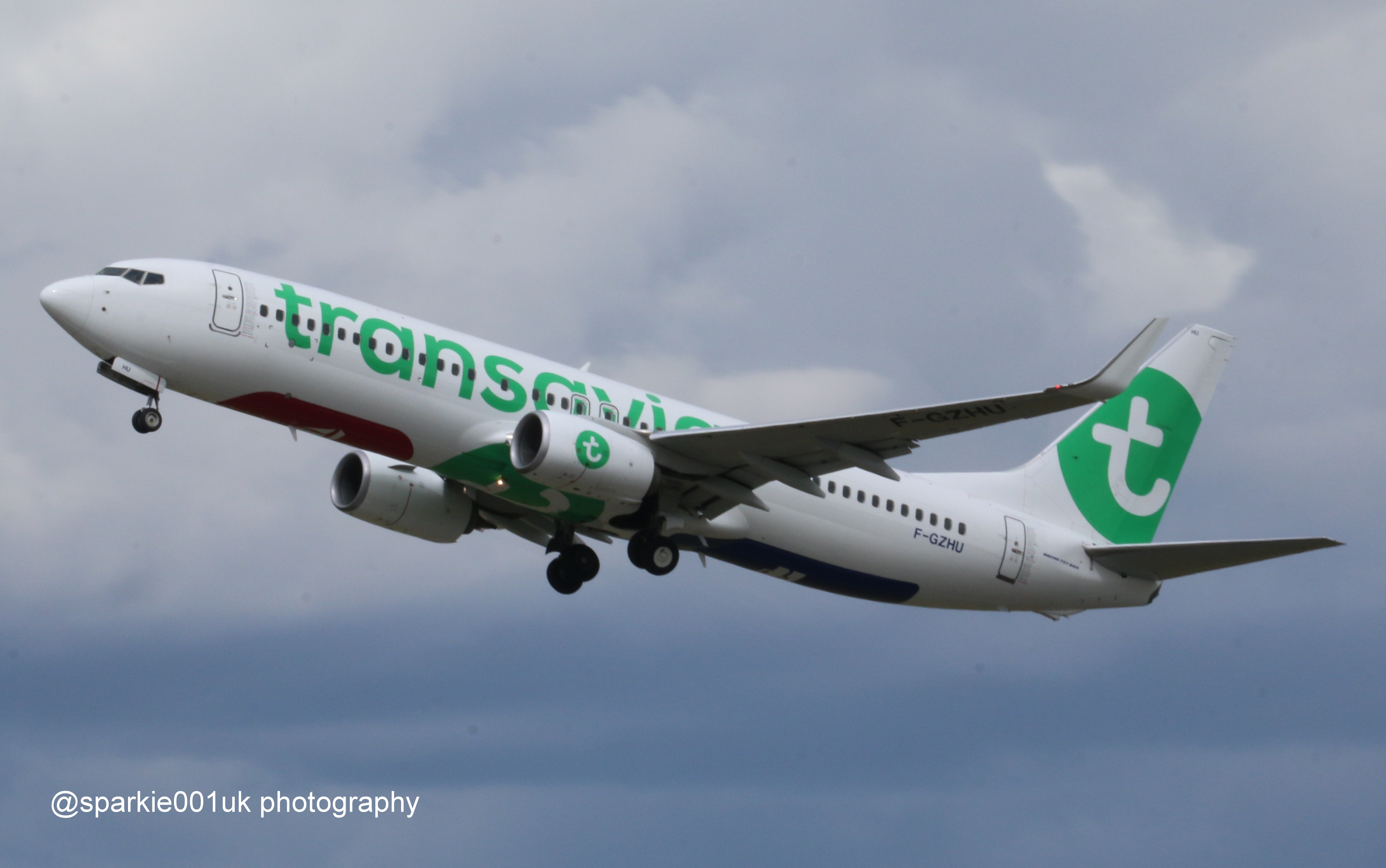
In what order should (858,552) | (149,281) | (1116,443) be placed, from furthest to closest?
(1116,443) → (858,552) → (149,281)

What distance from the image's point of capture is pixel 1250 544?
109 ft

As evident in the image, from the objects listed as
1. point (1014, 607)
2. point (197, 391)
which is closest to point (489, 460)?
point (197, 391)

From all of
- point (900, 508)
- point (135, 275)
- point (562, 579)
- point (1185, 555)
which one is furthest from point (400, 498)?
point (1185, 555)

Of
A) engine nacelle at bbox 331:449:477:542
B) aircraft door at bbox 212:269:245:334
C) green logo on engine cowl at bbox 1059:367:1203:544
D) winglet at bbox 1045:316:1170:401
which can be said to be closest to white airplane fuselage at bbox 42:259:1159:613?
aircraft door at bbox 212:269:245:334

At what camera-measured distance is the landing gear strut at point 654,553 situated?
108 ft

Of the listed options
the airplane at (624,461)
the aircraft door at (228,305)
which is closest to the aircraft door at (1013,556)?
the airplane at (624,461)

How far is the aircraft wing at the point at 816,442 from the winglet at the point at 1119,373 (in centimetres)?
3

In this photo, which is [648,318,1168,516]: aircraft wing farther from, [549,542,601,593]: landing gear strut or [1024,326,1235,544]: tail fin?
[1024,326,1235,544]: tail fin

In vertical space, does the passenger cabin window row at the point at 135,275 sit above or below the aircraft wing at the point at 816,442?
above

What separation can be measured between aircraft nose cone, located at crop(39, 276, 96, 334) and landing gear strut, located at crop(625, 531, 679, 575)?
1172 cm

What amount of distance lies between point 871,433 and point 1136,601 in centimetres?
1163

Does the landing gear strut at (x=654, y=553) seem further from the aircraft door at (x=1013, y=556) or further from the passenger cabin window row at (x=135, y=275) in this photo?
the passenger cabin window row at (x=135, y=275)

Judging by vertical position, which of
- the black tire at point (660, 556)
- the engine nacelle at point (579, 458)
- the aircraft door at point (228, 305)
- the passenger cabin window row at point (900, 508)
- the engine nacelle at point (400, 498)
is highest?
the aircraft door at point (228, 305)

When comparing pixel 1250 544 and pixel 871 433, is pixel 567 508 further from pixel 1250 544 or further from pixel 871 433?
pixel 1250 544
